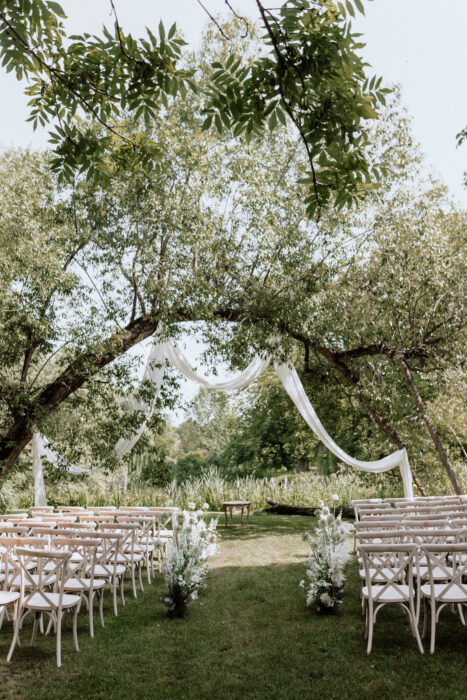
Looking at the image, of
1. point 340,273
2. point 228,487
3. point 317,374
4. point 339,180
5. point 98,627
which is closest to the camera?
point 339,180

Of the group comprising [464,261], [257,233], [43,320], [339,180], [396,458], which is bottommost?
[396,458]

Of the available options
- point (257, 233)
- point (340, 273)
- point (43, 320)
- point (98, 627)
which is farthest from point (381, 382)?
point (98, 627)

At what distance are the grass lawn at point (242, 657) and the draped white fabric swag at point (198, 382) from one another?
160 inches

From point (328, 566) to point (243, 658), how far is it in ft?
4.38

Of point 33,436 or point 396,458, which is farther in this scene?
point 396,458

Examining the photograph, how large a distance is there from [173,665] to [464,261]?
811 centimetres

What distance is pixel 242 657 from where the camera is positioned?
4328mm

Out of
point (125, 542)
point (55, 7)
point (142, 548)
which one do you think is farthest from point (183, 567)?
point (55, 7)

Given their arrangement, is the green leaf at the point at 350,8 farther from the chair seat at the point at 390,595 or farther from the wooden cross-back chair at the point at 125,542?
the wooden cross-back chair at the point at 125,542

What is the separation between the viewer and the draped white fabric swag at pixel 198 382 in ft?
32.0

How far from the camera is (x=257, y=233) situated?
9.93 meters

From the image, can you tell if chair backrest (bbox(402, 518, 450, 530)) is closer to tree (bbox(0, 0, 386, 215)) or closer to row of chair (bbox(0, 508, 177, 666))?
row of chair (bbox(0, 508, 177, 666))

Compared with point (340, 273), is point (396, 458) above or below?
below

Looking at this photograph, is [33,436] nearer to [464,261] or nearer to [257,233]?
[257,233]
